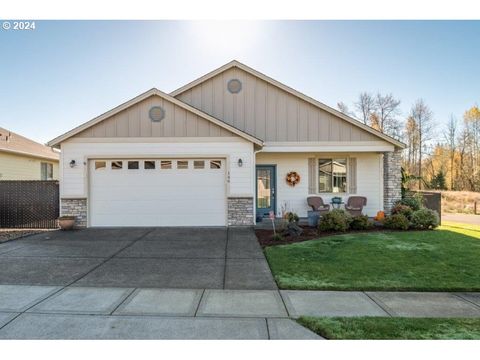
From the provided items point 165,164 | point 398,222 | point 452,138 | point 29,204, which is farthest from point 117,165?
point 452,138

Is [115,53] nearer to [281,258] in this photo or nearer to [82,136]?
[82,136]

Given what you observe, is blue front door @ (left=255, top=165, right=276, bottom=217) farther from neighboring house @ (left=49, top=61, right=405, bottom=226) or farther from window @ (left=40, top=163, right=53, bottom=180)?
window @ (left=40, top=163, right=53, bottom=180)

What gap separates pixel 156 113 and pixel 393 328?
940 cm

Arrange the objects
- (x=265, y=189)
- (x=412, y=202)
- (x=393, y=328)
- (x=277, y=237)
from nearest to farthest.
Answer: (x=393, y=328) → (x=277, y=237) → (x=412, y=202) → (x=265, y=189)

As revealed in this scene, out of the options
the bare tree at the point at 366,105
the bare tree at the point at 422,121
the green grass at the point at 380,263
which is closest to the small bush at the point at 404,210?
the green grass at the point at 380,263

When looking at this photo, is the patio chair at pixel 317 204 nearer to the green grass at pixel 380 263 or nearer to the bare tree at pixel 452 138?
the green grass at pixel 380 263

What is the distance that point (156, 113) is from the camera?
410 inches

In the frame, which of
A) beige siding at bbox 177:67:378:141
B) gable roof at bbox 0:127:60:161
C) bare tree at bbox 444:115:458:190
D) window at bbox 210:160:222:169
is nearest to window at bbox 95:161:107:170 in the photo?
window at bbox 210:160:222:169

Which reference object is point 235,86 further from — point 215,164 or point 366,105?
point 366,105

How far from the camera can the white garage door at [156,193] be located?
34.7ft

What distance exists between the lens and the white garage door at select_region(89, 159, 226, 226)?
34.7 feet

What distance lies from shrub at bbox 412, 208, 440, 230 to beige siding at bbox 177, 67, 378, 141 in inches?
136

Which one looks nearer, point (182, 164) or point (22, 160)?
point (182, 164)

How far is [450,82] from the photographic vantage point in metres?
16.3
